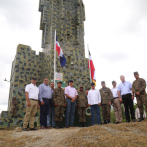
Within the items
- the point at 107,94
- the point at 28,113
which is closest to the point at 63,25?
the point at 107,94

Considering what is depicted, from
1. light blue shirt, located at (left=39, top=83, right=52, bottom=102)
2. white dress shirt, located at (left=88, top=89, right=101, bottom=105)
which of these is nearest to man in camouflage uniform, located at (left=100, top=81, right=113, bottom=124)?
white dress shirt, located at (left=88, top=89, right=101, bottom=105)

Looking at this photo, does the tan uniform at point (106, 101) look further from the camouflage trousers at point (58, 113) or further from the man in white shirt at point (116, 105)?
the camouflage trousers at point (58, 113)

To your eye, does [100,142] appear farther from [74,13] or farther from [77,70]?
[74,13]

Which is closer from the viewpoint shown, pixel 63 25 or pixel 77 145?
pixel 77 145

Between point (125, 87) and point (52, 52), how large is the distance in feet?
30.3

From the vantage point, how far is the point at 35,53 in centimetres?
1479

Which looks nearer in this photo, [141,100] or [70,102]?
[141,100]

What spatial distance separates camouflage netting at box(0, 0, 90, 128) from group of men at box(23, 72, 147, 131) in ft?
24.2

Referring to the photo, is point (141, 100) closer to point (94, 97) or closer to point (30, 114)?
point (94, 97)

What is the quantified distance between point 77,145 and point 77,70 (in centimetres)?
1200

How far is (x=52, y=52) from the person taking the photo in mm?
13648

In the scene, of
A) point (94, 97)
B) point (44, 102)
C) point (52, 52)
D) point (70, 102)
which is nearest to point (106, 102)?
point (94, 97)

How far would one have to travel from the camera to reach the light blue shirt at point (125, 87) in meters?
5.48

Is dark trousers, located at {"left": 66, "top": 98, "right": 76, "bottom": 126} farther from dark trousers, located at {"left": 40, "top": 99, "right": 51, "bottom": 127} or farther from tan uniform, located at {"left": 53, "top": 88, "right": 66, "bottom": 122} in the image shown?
dark trousers, located at {"left": 40, "top": 99, "right": 51, "bottom": 127}
